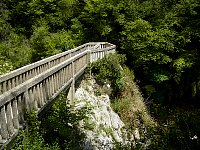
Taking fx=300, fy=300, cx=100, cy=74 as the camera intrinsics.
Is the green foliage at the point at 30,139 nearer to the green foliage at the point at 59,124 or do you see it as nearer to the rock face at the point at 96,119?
the green foliage at the point at 59,124

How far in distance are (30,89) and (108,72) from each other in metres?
8.52

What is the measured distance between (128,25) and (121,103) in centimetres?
702

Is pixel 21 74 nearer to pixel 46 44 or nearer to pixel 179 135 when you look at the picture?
pixel 179 135

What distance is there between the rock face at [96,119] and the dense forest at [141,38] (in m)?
5.05

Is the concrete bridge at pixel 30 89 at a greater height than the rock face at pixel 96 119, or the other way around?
the concrete bridge at pixel 30 89

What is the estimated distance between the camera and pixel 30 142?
190 inches

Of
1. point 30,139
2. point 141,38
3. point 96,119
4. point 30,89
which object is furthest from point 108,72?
point 30,139

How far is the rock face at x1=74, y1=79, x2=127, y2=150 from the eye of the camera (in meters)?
9.05

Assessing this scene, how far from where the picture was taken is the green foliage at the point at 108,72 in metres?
13.7

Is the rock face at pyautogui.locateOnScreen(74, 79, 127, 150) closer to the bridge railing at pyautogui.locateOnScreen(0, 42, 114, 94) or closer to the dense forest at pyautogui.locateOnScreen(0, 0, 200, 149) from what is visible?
Result: the bridge railing at pyautogui.locateOnScreen(0, 42, 114, 94)

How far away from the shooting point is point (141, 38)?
61.8 feet

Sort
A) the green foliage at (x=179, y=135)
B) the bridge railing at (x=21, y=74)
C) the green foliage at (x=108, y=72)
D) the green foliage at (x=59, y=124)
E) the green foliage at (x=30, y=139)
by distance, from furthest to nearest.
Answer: the green foliage at (x=108, y=72)
the bridge railing at (x=21, y=74)
the green foliage at (x=59, y=124)
the green foliage at (x=179, y=135)
the green foliage at (x=30, y=139)

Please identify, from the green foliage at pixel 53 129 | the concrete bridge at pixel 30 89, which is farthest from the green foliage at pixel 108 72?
the green foliage at pixel 53 129

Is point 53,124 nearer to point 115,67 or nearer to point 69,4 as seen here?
point 115,67
